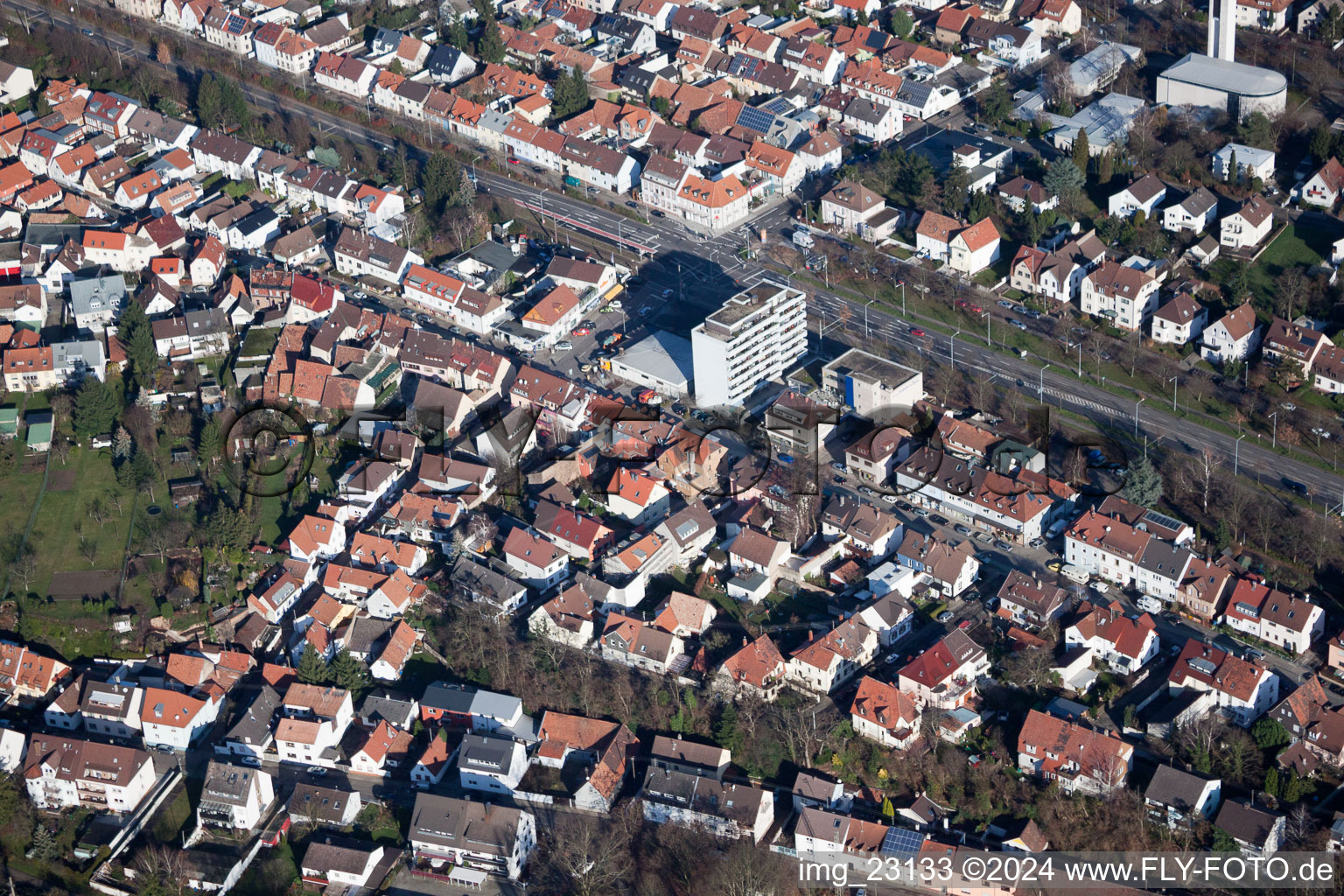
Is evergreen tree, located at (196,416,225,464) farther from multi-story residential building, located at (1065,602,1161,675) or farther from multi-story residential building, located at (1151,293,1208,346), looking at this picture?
multi-story residential building, located at (1151,293,1208,346)

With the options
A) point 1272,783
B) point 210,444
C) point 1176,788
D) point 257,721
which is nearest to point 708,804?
point 1176,788

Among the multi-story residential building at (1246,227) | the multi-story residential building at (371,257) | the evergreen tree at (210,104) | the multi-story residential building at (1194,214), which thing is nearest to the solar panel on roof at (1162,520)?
the multi-story residential building at (1246,227)

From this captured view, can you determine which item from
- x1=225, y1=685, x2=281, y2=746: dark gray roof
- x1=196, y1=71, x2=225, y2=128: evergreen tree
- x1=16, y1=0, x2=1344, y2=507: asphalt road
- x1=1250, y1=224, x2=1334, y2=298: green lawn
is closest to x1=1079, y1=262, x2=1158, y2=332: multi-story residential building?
x1=16, y1=0, x2=1344, y2=507: asphalt road

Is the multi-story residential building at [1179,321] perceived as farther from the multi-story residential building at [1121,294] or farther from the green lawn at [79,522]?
the green lawn at [79,522]

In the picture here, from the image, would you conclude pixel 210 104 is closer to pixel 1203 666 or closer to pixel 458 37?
pixel 458 37

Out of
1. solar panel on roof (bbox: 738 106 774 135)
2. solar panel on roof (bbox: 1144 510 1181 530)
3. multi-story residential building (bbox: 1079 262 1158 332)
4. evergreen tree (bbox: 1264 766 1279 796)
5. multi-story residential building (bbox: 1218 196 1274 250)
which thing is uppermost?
multi-story residential building (bbox: 1218 196 1274 250)

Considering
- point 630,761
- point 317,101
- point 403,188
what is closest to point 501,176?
point 403,188
